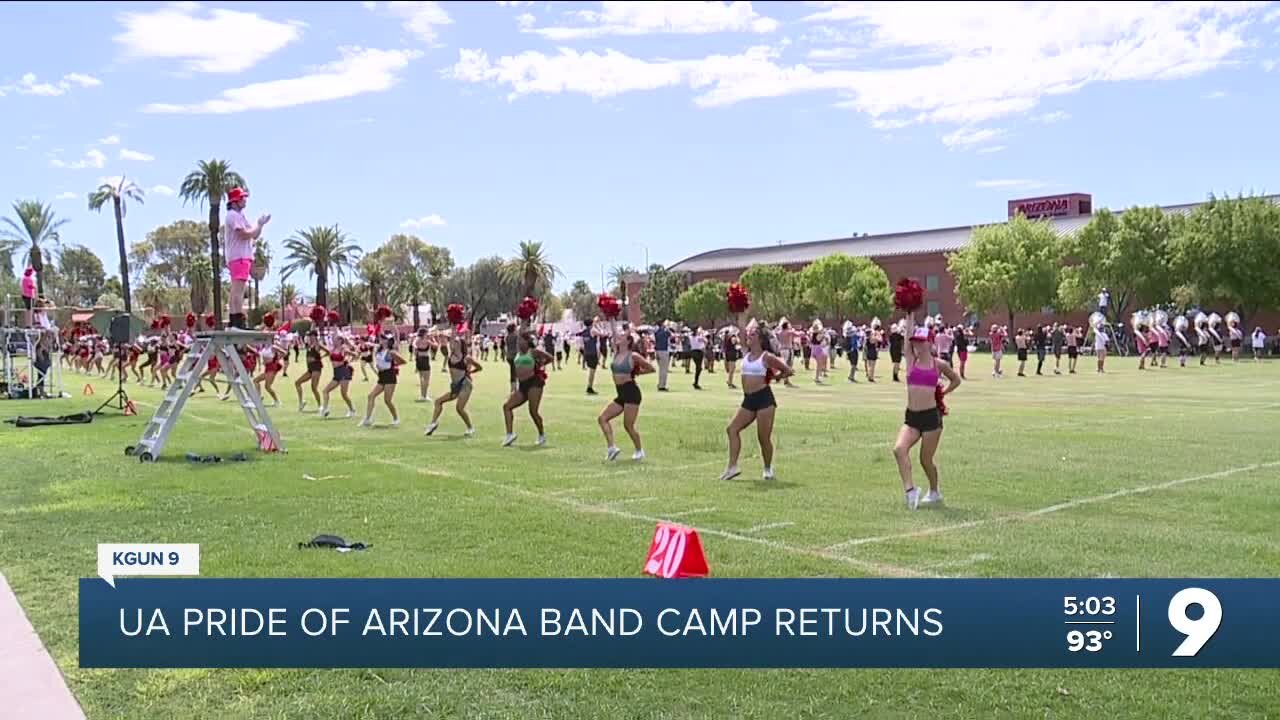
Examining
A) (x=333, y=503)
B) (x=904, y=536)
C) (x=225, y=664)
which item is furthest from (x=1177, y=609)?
(x=333, y=503)

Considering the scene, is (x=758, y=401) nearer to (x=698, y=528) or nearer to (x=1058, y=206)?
(x=698, y=528)

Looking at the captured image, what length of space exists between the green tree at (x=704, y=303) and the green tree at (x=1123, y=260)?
36.3 metres

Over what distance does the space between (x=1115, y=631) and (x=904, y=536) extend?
119 inches

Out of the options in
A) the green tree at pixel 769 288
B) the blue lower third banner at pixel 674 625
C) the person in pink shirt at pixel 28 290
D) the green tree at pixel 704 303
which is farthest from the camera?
the green tree at pixel 704 303

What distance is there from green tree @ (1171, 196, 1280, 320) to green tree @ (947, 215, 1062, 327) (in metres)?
11.4

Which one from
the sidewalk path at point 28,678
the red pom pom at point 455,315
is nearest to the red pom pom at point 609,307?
the red pom pom at point 455,315

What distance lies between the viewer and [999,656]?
5324 mm

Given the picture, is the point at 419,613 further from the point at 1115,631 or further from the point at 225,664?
the point at 1115,631

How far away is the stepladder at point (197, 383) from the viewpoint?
13930 millimetres

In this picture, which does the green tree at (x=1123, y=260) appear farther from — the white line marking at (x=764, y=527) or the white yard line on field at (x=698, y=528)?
the white line marking at (x=764, y=527)

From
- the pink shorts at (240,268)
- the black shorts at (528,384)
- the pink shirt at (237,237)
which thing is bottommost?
the black shorts at (528,384)

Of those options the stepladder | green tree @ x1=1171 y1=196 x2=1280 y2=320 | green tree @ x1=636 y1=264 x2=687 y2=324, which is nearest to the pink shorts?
the stepladder

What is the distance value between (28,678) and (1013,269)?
69.1 m

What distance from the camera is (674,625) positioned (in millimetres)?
5645
